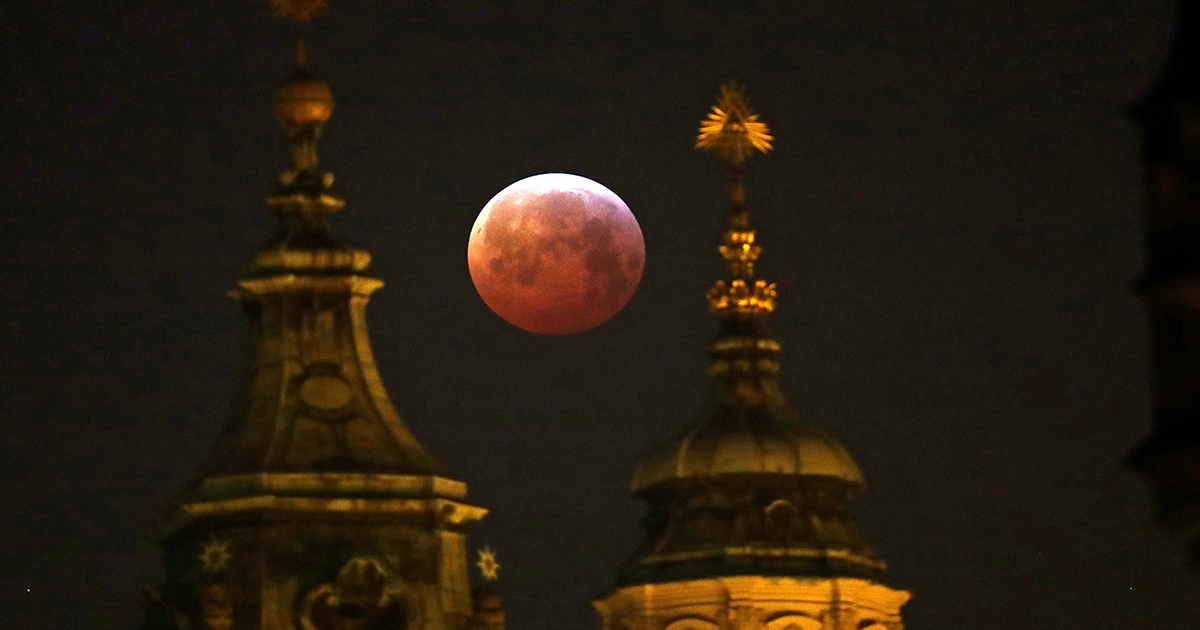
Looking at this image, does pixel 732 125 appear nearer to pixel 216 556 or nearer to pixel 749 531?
pixel 749 531

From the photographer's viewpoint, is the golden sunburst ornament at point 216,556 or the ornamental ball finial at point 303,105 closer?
the golden sunburst ornament at point 216,556

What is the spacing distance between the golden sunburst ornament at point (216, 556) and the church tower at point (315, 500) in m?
0.02

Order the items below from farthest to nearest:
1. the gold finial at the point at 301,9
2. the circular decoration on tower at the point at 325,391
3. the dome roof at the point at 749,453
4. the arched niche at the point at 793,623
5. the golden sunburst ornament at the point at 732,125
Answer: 1. the golden sunburst ornament at the point at 732,125
2. the dome roof at the point at 749,453
3. the arched niche at the point at 793,623
4. the gold finial at the point at 301,9
5. the circular decoration on tower at the point at 325,391

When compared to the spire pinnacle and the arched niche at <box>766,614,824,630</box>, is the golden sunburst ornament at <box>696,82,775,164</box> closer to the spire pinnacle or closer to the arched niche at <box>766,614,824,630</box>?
the arched niche at <box>766,614,824,630</box>

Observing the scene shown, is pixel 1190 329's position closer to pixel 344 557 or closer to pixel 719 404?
pixel 344 557

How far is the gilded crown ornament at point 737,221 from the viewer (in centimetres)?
7294

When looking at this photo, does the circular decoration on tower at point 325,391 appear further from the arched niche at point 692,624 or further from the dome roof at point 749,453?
the dome roof at point 749,453

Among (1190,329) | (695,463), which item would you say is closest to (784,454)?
(695,463)


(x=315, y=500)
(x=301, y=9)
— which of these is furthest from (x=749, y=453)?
(x=315, y=500)

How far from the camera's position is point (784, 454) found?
2699 inches

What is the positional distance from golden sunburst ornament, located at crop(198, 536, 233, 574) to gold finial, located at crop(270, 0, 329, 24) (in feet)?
32.2

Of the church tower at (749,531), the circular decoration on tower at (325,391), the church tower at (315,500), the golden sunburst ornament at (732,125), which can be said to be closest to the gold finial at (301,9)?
the church tower at (315,500)

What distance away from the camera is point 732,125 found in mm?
73750

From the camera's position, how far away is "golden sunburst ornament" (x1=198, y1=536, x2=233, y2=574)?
37.4m
